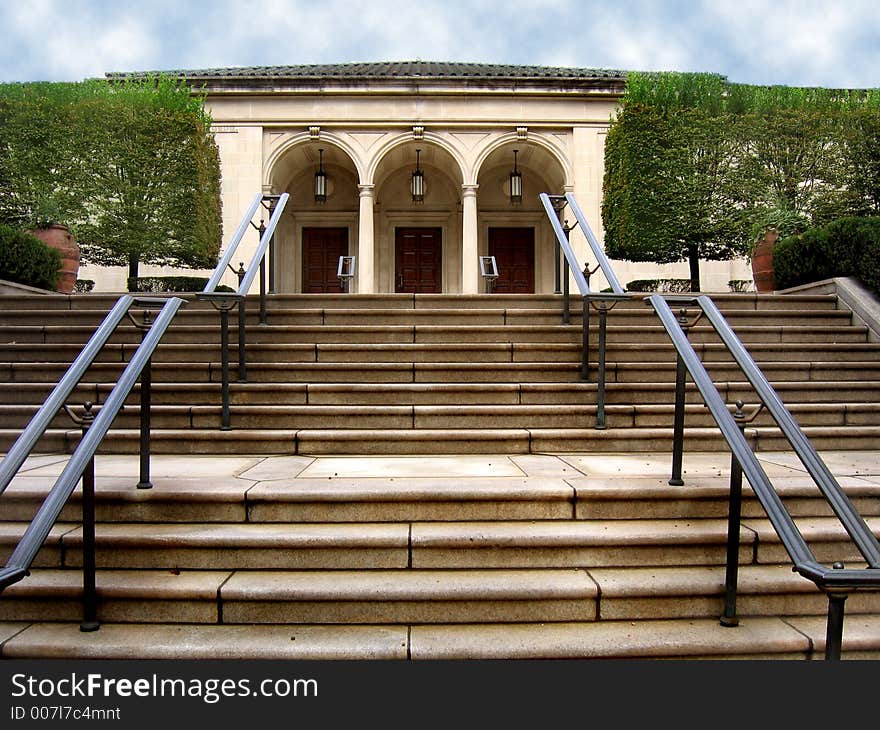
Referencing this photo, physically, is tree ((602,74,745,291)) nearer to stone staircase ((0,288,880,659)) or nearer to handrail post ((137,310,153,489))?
stone staircase ((0,288,880,659))

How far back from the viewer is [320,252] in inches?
666

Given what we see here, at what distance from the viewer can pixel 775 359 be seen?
4.96m

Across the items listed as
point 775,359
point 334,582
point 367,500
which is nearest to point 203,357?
point 367,500

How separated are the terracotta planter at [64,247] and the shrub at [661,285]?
10465mm

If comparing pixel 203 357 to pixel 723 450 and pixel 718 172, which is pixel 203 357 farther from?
pixel 718 172

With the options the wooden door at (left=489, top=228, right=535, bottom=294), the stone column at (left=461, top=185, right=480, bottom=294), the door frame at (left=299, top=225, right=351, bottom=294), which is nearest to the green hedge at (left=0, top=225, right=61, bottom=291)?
the stone column at (left=461, top=185, right=480, bottom=294)

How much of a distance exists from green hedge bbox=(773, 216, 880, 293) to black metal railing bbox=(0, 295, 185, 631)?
21.8 ft

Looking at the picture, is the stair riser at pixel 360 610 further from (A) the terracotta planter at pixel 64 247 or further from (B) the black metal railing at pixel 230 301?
(A) the terracotta planter at pixel 64 247

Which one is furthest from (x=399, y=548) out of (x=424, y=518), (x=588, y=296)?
(x=588, y=296)

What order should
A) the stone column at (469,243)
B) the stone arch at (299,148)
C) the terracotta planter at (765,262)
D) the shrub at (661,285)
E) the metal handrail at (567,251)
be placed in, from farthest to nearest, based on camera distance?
1. the stone arch at (299,148)
2. the stone column at (469,243)
3. the shrub at (661,285)
4. the terracotta planter at (765,262)
5. the metal handrail at (567,251)

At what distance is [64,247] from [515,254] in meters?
12.4

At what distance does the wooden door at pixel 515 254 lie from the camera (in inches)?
667

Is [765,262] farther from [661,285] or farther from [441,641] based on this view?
[441,641]

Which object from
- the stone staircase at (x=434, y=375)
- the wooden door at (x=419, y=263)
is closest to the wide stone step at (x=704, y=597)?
the stone staircase at (x=434, y=375)
